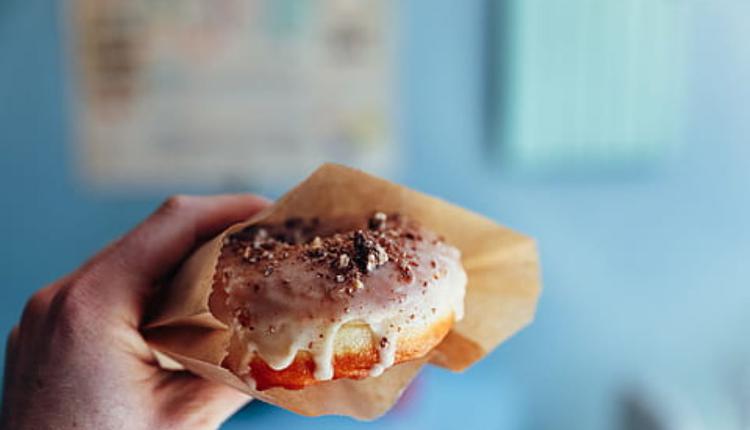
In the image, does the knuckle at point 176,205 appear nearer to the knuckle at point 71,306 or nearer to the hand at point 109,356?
the hand at point 109,356

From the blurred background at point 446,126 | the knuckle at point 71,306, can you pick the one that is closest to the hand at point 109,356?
the knuckle at point 71,306


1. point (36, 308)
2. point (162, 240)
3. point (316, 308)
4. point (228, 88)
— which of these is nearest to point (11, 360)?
point (36, 308)

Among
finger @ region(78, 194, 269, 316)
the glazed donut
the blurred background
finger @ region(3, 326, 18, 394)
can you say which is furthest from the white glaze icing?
the blurred background

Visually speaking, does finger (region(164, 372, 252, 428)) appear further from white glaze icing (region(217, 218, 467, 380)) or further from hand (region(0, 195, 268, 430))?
white glaze icing (region(217, 218, 467, 380))

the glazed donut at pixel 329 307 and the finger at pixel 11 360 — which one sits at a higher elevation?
the glazed donut at pixel 329 307

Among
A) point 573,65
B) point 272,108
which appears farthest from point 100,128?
point 573,65

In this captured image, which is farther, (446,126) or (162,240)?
(446,126)

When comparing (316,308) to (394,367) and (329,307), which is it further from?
(394,367)
